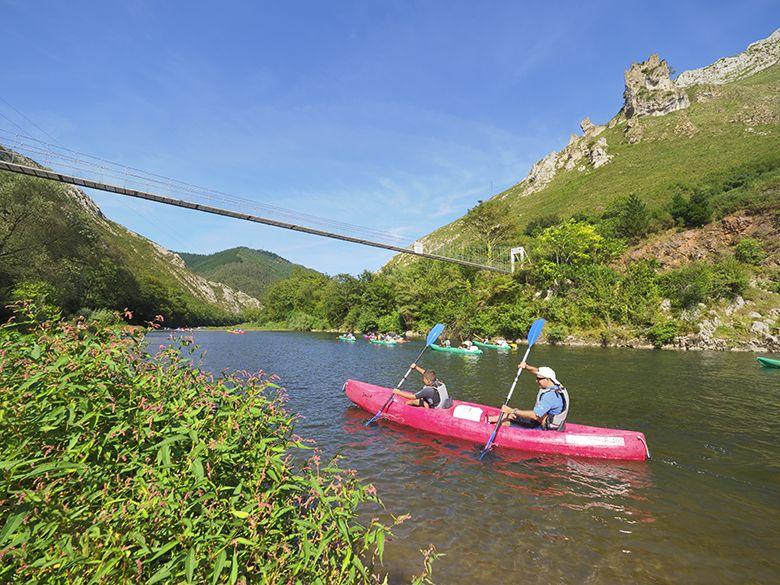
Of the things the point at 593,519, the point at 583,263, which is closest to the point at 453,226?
the point at 583,263

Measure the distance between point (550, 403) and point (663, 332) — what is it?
2943 cm

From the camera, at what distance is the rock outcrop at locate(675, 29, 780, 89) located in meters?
110

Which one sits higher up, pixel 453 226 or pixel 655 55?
pixel 655 55

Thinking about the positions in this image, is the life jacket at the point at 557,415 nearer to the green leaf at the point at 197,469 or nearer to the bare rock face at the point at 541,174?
the green leaf at the point at 197,469

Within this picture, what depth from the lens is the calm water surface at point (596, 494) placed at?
5.27 m

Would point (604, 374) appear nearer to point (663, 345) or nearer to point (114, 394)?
point (663, 345)

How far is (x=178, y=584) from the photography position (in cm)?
232

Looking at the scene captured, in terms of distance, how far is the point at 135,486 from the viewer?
2.72m

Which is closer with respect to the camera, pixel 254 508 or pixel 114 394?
pixel 254 508

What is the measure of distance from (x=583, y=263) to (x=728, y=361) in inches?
865

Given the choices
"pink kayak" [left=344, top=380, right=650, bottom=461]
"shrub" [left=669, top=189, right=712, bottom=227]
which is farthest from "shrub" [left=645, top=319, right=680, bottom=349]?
"pink kayak" [left=344, top=380, right=650, bottom=461]

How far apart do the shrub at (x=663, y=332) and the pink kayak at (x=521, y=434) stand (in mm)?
28284

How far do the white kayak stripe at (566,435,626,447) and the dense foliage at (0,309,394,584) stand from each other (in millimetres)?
7475

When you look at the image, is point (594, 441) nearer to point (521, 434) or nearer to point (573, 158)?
point (521, 434)
